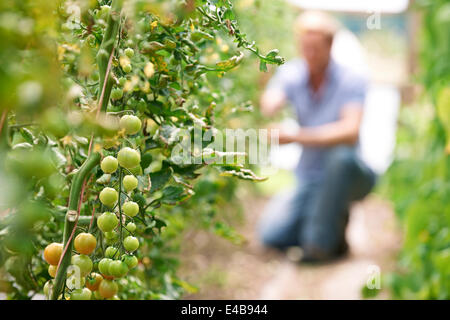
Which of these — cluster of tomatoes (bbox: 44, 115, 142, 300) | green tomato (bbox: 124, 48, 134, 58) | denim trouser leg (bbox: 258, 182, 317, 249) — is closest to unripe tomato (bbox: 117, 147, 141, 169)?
cluster of tomatoes (bbox: 44, 115, 142, 300)

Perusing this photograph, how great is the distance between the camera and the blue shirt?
2.59 meters

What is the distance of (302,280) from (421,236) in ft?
2.20

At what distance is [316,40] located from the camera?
2605 mm

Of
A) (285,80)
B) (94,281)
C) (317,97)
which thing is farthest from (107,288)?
(285,80)

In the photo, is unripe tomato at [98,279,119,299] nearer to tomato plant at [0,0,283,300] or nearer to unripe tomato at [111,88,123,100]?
tomato plant at [0,0,283,300]

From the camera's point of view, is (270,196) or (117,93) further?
(270,196)

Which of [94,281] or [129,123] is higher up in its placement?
[129,123]

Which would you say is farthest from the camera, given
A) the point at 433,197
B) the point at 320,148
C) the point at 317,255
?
the point at 320,148

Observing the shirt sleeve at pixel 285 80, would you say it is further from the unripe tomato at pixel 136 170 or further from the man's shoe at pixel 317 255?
the unripe tomato at pixel 136 170

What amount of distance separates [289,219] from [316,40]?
0.93 meters

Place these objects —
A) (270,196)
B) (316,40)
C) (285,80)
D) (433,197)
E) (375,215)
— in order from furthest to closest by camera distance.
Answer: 1. (270,196)
2. (375,215)
3. (285,80)
4. (316,40)
5. (433,197)

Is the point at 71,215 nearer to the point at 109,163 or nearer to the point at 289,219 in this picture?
the point at 109,163
